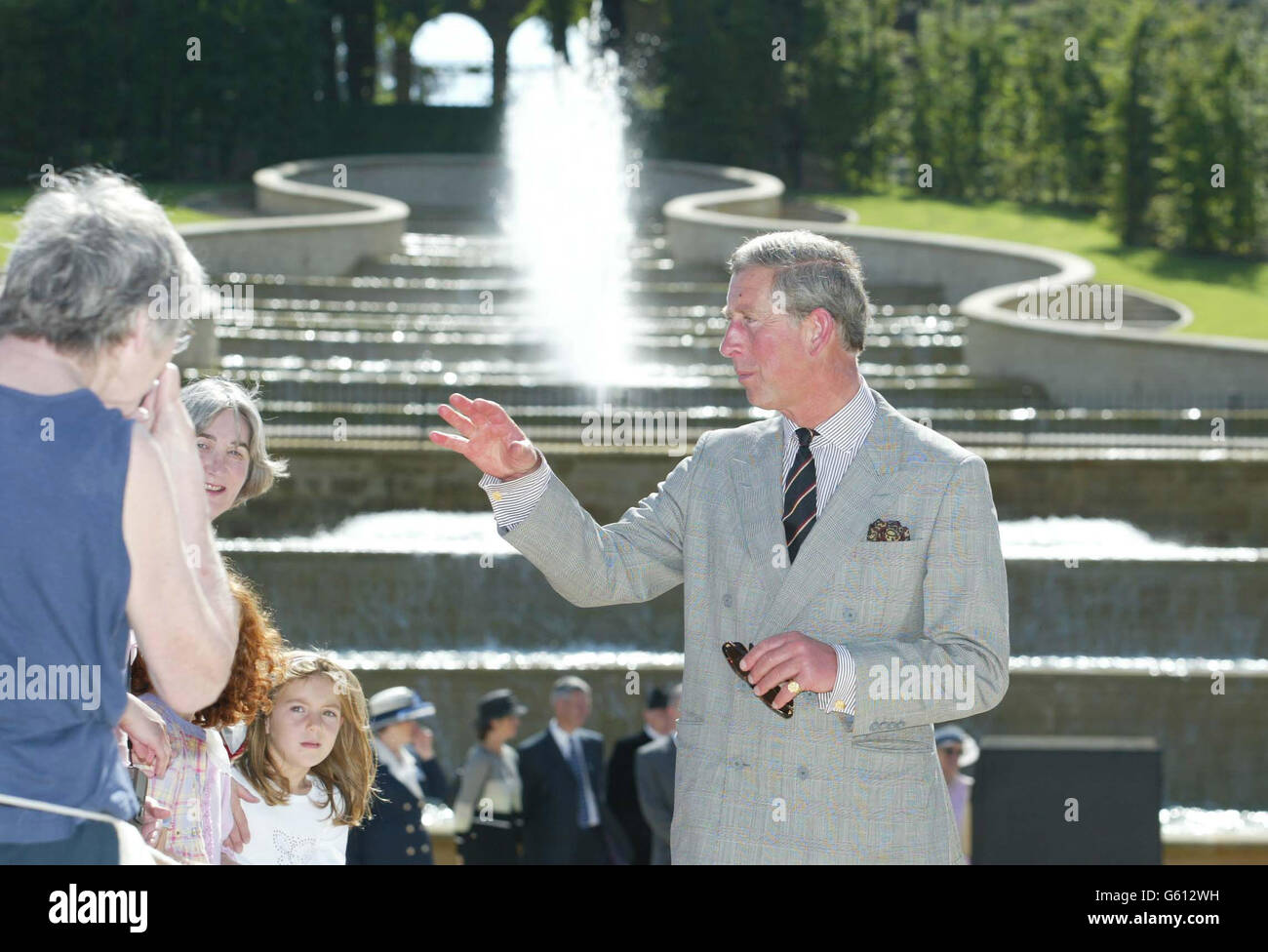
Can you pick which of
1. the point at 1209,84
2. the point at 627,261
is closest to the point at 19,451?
the point at 627,261

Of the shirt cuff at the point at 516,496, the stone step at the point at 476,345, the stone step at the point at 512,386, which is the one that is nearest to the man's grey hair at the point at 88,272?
the shirt cuff at the point at 516,496

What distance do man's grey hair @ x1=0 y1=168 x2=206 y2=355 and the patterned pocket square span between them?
148 centimetres

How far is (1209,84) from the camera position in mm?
29406

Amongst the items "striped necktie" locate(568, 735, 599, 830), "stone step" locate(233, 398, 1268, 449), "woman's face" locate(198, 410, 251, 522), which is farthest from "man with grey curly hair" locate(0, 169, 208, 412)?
"stone step" locate(233, 398, 1268, 449)

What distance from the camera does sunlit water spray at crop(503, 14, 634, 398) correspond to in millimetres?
20266

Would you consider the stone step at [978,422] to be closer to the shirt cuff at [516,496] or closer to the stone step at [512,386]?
the stone step at [512,386]

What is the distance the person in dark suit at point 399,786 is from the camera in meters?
6.28

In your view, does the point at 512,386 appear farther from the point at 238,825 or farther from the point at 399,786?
the point at 238,825

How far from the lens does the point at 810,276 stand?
140 inches

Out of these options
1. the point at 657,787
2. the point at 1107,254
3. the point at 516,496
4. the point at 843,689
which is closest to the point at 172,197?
the point at 1107,254

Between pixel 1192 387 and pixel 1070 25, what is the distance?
2384 centimetres

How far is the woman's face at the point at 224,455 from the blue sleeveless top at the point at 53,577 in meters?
1.28

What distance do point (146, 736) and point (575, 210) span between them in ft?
95.8
